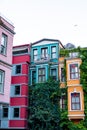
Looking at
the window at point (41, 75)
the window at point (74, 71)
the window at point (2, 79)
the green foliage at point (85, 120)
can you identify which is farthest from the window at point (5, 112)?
the window at point (2, 79)

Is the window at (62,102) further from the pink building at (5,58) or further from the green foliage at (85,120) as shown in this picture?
the pink building at (5,58)

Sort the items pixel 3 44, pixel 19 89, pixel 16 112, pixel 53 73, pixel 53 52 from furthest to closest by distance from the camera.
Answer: pixel 53 52 → pixel 19 89 → pixel 53 73 → pixel 16 112 → pixel 3 44

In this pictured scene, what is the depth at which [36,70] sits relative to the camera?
107 feet

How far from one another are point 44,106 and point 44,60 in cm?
588

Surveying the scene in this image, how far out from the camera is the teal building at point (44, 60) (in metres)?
32.2

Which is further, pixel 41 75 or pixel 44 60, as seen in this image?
pixel 44 60

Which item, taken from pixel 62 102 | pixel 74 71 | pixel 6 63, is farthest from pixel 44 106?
pixel 6 63

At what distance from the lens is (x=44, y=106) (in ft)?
100

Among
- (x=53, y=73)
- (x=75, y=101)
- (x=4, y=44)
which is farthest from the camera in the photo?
(x=53, y=73)

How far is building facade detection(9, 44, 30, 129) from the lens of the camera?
31234mm

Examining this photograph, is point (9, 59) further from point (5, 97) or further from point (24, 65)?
point (24, 65)

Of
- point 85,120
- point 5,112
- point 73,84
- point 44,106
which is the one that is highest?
point 73,84

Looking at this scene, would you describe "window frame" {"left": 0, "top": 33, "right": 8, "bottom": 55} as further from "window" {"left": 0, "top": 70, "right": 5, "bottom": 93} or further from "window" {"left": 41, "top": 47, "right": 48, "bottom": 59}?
"window" {"left": 41, "top": 47, "right": 48, "bottom": 59}

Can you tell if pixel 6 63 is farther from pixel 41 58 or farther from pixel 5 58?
pixel 41 58
